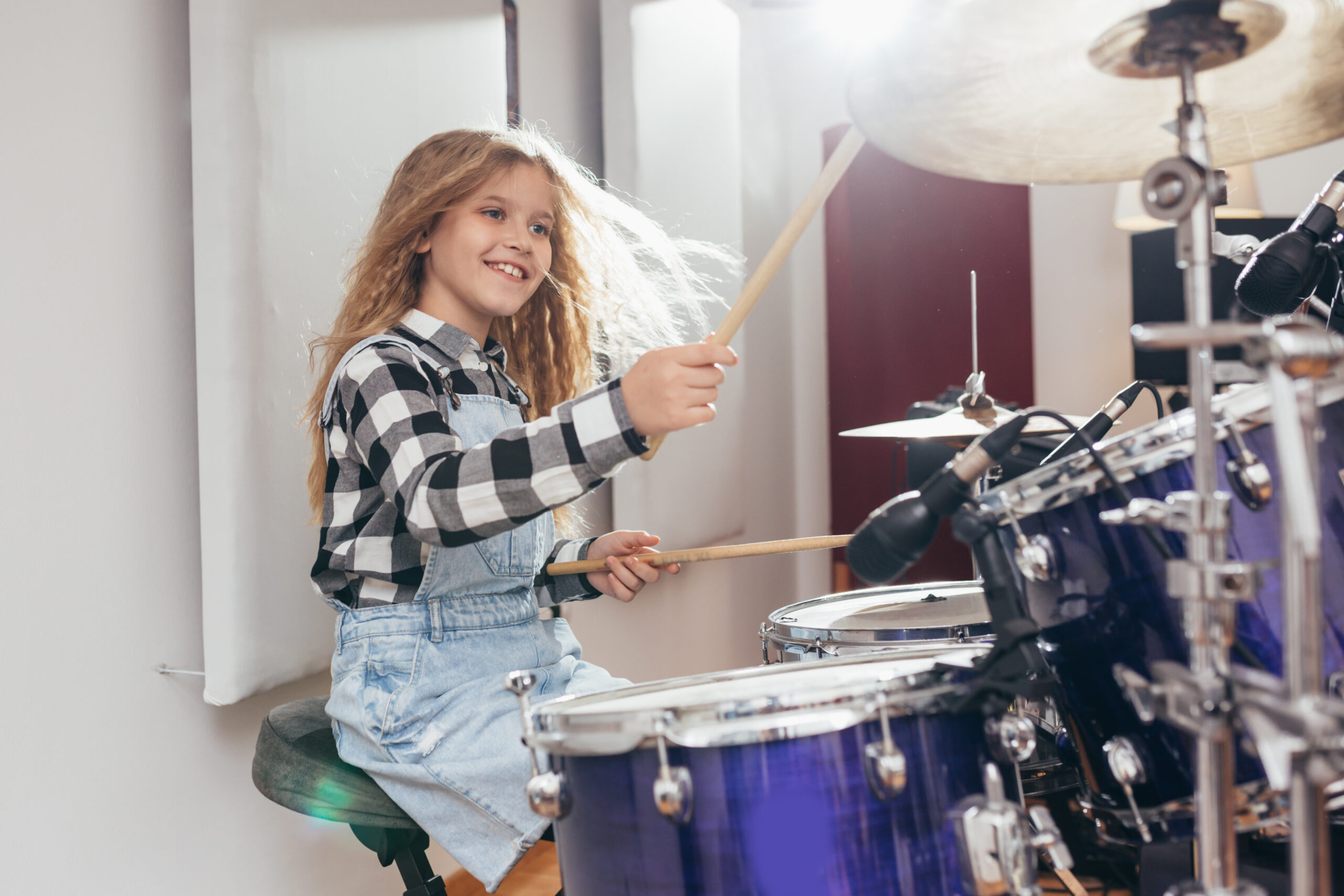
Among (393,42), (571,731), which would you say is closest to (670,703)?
(571,731)

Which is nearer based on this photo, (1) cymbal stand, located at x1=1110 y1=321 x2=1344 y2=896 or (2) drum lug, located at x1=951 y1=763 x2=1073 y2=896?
(1) cymbal stand, located at x1=1110 y1=321 x2=1344 y2=896

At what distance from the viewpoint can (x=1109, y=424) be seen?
0.85 metres

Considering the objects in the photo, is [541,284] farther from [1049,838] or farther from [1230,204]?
[1230,204]

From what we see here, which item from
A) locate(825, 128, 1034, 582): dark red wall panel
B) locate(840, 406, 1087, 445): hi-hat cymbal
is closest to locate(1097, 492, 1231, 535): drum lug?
locate(840, 406, 1087, 445): hi-hat cymbal

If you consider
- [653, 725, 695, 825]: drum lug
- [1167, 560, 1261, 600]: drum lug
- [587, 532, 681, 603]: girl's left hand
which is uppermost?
[1167, 560, 1261, 600]: drum lug

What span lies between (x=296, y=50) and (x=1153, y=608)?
3.39 ft

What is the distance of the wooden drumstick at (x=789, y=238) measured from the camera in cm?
83

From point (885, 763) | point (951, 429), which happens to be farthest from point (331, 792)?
point (951, 429)

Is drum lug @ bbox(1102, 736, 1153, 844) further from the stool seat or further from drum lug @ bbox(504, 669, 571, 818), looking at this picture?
the stool seat

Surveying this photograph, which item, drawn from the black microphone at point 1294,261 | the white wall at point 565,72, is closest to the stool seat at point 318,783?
the black microphone at point 1294,261

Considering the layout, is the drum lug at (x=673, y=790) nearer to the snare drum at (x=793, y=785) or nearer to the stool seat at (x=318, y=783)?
the snare drum at (x=793, y=785)

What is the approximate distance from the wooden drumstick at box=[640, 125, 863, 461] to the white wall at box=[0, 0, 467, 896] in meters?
0.55

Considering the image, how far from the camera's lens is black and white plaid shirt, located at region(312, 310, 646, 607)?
80 centimetres

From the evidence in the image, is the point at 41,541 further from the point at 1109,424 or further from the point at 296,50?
the point at 1109,424
